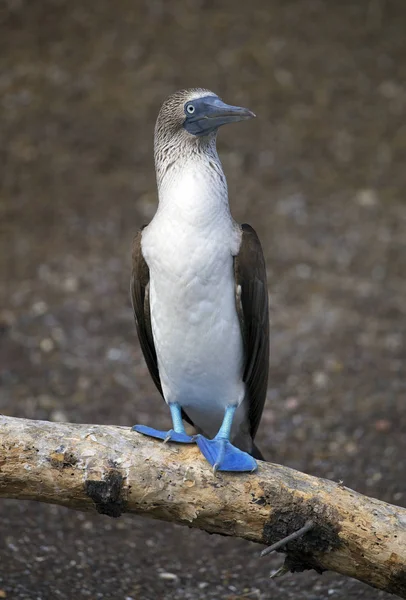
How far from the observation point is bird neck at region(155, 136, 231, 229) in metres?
3.89

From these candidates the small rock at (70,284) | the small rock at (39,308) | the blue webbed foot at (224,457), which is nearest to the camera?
the blue webbed foot at (224,457)

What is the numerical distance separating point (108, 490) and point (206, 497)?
374 mm

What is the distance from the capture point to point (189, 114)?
13.2ft

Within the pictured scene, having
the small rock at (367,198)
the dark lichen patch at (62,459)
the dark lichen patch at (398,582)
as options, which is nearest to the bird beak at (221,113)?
the dark lichen patch at (62,459)

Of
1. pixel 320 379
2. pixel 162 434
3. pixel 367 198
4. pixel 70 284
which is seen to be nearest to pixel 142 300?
pixel 162 434

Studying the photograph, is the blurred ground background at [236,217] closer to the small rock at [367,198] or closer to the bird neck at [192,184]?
the small rock at [367,198]

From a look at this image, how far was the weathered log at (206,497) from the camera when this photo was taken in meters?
3.39

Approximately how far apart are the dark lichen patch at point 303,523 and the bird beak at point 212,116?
1.58 metres

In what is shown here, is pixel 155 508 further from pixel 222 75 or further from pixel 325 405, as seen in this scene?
pixel 222 75

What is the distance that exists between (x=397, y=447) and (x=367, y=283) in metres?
2.40

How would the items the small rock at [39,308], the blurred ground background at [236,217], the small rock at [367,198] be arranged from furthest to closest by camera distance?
the small rock at [367,198] < the small rock at [39,308] < the blurred ground background at [236,217]

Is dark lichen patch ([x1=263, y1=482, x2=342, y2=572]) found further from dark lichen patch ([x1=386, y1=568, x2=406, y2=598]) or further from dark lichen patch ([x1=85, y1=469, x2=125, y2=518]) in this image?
dark lichen patch ([x1=85, y1=469, x2=125, y2=518])

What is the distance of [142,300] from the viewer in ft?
14.1

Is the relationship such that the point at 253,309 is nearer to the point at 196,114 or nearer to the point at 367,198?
the point at 196,114
